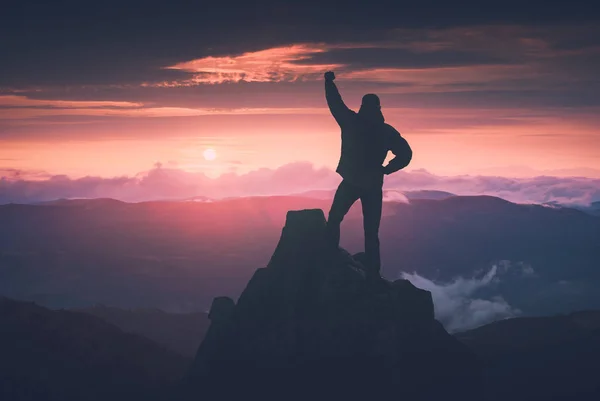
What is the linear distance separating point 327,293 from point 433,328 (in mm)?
5345

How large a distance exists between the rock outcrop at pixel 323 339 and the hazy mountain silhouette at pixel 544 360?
9.78 feet

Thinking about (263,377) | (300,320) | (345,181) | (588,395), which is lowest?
(588,395)

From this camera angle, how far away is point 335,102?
27.9 meters

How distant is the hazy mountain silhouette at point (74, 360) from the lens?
28.8 m

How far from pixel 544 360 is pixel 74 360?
2293 centimetres

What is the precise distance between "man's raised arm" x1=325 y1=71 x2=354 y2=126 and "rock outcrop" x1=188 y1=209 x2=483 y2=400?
485cm

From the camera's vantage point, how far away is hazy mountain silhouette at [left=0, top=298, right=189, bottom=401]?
2878 cm

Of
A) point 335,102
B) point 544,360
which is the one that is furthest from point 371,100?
point 544,360

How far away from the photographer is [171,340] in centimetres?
4925

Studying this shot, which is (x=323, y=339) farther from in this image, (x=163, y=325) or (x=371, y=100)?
(x=163, y=325)

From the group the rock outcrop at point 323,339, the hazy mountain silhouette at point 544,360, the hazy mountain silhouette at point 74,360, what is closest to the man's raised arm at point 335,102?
the rock outcrop at point 323,339

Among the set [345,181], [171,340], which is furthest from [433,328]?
[171,340]

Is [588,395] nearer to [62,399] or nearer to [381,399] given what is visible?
[381,399]

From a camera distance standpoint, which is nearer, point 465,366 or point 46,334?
point 465,366
